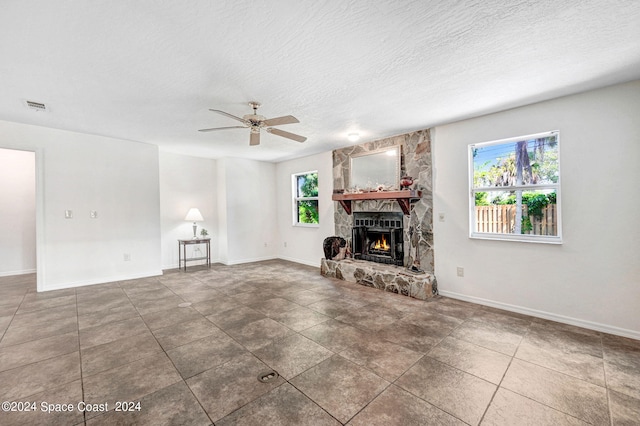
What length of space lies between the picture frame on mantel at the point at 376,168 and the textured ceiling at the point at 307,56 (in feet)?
3.55

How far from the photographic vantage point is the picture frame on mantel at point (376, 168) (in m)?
4.63

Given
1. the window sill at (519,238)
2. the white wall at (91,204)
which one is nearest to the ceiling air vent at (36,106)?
the white wall at (91,204)

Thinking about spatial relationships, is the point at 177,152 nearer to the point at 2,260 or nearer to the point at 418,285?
the point at 2,260

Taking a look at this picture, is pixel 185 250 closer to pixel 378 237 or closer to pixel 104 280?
pixel 104 280

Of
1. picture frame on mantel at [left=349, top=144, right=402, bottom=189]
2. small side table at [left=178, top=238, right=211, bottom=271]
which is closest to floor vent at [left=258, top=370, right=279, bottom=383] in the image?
picture frame on mantel at [left=349, top=144, right=402, bottom=189]

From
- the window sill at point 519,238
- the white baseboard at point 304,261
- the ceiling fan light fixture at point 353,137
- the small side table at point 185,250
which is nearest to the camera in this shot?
the window sill at point 519,238

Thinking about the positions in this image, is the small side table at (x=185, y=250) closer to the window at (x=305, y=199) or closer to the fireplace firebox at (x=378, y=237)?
the window at (x=305, y=199)

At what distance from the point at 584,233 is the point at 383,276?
7.98 feet

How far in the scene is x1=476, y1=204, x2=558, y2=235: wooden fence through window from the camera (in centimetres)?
319

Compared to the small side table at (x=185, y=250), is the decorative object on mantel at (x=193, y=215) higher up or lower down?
higher up

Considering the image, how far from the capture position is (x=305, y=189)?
21.7ft

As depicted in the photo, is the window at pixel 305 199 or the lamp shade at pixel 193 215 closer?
the lamp shade at pixel 193 215

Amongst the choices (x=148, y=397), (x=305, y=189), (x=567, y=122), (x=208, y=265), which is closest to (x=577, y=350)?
(x=567, y=122)

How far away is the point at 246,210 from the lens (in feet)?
21.9
